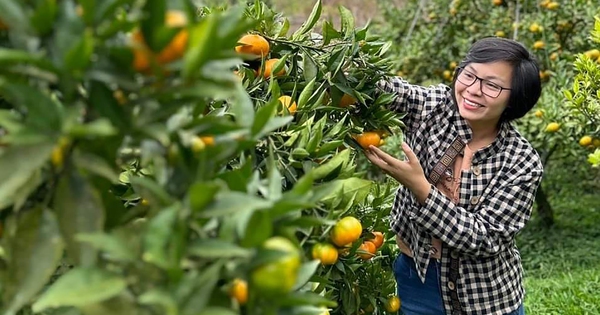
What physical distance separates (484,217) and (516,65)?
372 mm

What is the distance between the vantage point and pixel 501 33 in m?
4.19

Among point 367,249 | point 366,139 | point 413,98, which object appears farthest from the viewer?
point 413,98

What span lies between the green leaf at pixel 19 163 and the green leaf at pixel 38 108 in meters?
0.02

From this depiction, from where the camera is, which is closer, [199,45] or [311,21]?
[199,45]

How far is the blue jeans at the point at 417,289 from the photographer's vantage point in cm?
187

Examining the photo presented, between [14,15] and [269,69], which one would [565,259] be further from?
[14,15]

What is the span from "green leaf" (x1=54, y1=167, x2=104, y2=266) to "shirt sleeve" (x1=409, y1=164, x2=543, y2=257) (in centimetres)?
110

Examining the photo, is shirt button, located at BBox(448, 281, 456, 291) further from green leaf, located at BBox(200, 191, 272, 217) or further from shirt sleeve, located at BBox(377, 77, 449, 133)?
green leaf, located at BBox(200, 191, 272, 217)

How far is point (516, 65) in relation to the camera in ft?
5.64

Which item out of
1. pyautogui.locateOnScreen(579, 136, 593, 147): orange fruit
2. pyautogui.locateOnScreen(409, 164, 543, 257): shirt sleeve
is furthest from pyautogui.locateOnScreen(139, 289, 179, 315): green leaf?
pyautogui.locateOnScreen(579, 136, 593, 147): orange fruit

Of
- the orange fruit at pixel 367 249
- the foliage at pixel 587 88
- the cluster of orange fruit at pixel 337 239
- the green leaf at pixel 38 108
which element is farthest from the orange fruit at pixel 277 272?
the foliage at pixel 587 88

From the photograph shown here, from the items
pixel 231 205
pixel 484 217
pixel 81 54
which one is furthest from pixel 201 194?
pixel 484 217

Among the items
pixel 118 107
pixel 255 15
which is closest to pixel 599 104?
pixel 255 15

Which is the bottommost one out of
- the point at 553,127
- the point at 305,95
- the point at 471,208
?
the point at 553,127
